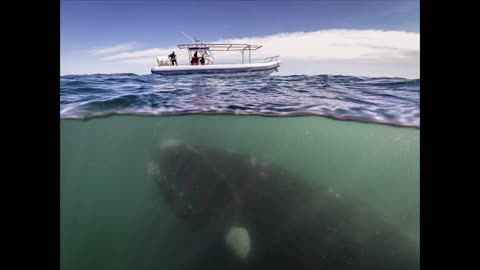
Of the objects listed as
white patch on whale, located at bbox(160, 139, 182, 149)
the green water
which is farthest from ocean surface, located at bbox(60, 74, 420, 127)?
white patch on whale, located at bbox(160, 139, 182, 149)

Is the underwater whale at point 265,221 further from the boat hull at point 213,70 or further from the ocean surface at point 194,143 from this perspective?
the boat hull at point 213,70

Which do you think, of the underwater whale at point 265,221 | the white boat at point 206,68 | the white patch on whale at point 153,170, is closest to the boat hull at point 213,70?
the white boat at point 206,68

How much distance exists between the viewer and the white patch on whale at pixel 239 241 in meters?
6.28

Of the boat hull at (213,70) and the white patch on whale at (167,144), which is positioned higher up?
the boat hull at (213,70)

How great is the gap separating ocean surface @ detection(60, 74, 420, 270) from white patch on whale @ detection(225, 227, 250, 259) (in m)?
1.11

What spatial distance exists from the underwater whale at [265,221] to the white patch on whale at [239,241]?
0.03m

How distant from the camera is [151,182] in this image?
9445 mm

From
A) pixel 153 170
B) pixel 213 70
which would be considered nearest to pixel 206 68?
pixel 213 70

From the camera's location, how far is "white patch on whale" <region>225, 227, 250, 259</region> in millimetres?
6279
